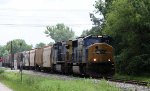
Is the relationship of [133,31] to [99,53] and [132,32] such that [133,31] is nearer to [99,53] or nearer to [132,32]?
[132,32]

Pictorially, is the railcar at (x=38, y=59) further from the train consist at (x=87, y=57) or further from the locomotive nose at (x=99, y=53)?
the locomotive nose at (x=99, y=53)

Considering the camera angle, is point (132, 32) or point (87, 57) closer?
point (87, 57)

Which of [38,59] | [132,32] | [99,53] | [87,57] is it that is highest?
[132,32]

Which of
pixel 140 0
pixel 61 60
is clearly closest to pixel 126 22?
pixel 140 0

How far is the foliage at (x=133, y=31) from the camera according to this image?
4079 centimetres

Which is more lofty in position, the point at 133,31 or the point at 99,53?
the point at 133,31

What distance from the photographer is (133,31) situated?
4222 centimetres

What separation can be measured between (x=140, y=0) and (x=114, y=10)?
446cm

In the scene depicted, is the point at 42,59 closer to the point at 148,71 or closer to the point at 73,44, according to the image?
the point at 73,44

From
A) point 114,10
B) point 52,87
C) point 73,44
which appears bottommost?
point 52,87

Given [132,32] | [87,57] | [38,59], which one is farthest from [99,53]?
[38,59]

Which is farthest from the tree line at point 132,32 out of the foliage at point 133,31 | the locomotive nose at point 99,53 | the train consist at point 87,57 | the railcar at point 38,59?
the railcar at point 38,59

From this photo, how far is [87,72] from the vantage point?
38.3 m

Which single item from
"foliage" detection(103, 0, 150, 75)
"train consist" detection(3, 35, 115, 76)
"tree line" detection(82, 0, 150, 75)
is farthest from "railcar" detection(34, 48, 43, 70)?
"foliage" detection(103, 0, 150, 75)
